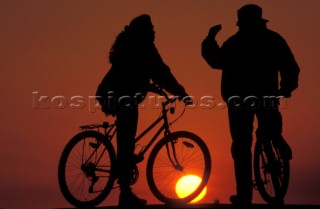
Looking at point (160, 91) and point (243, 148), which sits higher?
point (160, 91)

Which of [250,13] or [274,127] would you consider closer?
[250,13]

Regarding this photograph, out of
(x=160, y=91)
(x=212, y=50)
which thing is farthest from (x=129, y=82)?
(x=212, y=50)

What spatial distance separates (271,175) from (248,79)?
1580 millimetres

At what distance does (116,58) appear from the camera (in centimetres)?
1063

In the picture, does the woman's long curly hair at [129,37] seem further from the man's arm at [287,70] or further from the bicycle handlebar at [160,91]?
the man's arm at [287,70]

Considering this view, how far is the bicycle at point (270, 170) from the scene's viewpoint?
10.8 m

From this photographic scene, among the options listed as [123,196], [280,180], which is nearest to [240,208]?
[280,180]

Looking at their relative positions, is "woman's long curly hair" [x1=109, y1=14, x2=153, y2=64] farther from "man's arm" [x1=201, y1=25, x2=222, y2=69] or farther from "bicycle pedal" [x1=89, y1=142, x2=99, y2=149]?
"bicycle pedal" [x1=89, y1=142, x2=99, y2=149]

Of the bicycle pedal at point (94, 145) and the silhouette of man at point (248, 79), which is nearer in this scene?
the silhouette of man at point (248, 79)

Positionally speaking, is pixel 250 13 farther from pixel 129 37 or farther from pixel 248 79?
pixel 129 37

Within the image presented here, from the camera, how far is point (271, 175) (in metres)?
10.9

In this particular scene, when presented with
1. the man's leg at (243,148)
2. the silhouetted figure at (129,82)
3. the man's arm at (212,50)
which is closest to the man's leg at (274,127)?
the man's leg at (243,148)

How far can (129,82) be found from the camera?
34.8 ft

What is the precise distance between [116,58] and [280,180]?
3.08 meters
